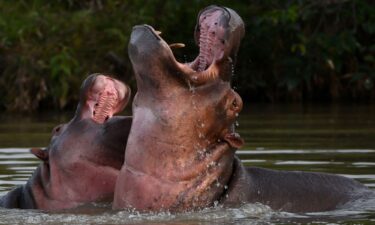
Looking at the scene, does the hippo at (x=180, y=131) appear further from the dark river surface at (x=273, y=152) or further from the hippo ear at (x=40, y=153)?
the hippo ear at (x=40, y=153)

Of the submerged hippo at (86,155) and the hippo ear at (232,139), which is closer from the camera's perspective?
the hippo ear at (232,139)

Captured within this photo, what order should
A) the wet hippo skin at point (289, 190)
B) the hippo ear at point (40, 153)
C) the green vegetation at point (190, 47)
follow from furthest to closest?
the green vegetation at point (190, 47) < the hippo ear at point (40, 153) < the wet hippo skin at point (289, 190)

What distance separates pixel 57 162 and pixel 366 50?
36.3ft

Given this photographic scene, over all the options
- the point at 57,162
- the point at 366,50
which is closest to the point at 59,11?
the point at 366,50

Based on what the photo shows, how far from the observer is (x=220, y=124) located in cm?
571

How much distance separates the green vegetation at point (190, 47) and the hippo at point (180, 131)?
9901mm

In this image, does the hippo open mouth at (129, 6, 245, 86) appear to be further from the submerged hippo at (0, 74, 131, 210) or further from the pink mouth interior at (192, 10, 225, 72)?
the submerged hippo at (0, 74, 131, 210)

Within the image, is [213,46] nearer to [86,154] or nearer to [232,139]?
[232,139]

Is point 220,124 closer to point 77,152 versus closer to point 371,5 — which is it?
point 77,152

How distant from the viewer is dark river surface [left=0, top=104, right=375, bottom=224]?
569 cm

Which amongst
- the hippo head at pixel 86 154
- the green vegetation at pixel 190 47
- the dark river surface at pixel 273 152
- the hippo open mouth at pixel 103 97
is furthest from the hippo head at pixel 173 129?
the green vegetation at pixel 190 47

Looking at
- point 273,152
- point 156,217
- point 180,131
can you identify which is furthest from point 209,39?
point 273,152

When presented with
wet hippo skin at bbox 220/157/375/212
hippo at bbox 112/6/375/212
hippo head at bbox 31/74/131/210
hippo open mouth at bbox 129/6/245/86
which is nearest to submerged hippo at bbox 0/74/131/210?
hippo head at bbox 31/74/131/210

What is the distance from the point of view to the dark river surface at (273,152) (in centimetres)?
569
